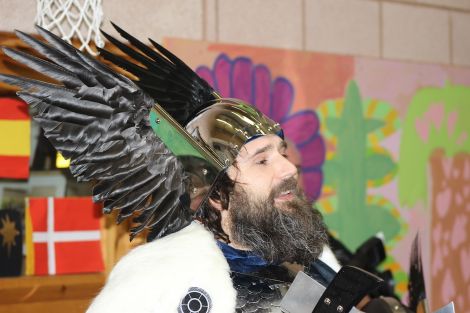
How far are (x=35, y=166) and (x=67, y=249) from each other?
1.13ft

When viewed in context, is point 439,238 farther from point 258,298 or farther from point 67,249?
point 258,298

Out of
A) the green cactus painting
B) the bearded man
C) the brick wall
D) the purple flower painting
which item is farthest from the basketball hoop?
the green cactus painting

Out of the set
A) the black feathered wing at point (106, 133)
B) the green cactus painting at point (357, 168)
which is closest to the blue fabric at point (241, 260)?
the black feathered wing at point (106, 133)

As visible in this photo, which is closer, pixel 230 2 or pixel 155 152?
pixel 155 152

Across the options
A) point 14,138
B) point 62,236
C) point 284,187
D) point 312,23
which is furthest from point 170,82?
point 312,23

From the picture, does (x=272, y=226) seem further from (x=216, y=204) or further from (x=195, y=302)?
(x=195, y=302)

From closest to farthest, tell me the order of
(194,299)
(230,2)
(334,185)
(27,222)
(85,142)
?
(194,299), (85,142), (27,222), (230,2), (334,185)

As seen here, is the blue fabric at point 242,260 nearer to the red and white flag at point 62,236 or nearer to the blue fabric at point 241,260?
the blue fabric at point 241,260

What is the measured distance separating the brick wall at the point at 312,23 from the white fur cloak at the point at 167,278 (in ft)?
4.24

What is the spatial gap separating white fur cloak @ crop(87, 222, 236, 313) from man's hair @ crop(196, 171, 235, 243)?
0.34ft

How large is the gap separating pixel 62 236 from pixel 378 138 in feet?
5.17

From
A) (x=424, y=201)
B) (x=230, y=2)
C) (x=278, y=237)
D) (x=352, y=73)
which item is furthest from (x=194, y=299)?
(x=424, y=201)

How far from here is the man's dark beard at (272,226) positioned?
187 centimetres

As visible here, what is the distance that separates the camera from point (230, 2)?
326 cm
